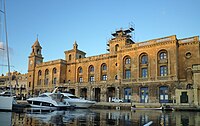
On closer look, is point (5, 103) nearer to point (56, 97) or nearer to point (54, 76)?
point (56, 97)

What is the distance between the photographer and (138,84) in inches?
1662

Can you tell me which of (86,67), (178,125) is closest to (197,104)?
(178,125)

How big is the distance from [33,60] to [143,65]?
3872 cm

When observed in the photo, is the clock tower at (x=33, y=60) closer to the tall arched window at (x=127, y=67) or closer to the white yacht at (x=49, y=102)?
the tall arched window at (x=127, y=67)

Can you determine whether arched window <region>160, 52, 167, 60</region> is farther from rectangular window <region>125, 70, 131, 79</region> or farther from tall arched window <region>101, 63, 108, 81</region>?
tall arched window <region>101, 63, 108, 81</region>

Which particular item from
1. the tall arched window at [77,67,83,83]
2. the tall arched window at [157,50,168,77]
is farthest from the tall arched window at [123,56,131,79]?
the tall arched window at [77,67,83,83]

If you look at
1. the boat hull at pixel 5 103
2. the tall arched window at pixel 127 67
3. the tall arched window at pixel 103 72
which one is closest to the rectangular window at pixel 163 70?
the tall arched window at pixel 127 67

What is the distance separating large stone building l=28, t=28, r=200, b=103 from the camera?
128 ft

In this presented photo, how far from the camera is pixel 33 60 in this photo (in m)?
67.4

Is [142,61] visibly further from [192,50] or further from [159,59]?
[192,50]

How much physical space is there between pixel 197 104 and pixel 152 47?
1476 cm

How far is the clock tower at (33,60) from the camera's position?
6679cm

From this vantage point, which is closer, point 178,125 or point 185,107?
point 178,125

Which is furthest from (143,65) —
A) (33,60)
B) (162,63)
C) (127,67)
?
(33,60)
